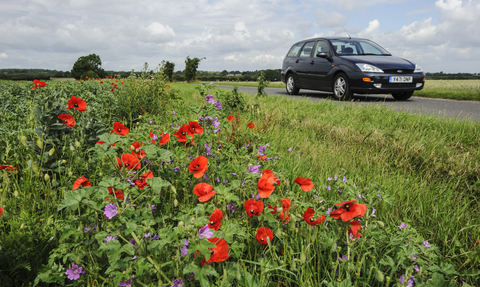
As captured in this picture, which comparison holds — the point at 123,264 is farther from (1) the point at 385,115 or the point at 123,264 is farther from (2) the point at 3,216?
(1) the point at 385,115

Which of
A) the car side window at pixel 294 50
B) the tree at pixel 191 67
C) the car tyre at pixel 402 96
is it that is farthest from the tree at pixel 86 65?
the car tyre at pixel 402 96

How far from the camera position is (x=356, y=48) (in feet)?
26.3

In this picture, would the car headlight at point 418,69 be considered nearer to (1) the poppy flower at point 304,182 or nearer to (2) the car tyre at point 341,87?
(2) the car tyre at point 341,87

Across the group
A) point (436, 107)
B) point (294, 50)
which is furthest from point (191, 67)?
point (436, 107)

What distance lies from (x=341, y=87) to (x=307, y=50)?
7.62ft

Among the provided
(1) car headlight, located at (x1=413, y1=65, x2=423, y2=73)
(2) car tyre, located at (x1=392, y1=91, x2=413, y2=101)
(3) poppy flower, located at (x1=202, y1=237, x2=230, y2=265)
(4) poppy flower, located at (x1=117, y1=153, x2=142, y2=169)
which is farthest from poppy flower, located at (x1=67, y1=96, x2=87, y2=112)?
(2) car tyre, located at (x1=392, y1=91, x2=413, y2=101)

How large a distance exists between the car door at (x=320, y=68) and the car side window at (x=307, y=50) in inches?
10.4

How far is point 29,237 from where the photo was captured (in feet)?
4.32

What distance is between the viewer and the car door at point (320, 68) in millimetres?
7816

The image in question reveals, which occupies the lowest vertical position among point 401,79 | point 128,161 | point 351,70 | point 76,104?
point 128,161

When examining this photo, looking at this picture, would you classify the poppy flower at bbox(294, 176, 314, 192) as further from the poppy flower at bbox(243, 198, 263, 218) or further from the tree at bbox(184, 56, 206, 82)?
the tree at bbox(184, 56, 206, 82)

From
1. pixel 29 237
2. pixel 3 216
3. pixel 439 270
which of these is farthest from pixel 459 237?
pixel 3 216

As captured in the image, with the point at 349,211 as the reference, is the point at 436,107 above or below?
above

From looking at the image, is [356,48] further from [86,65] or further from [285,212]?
[86,65]
